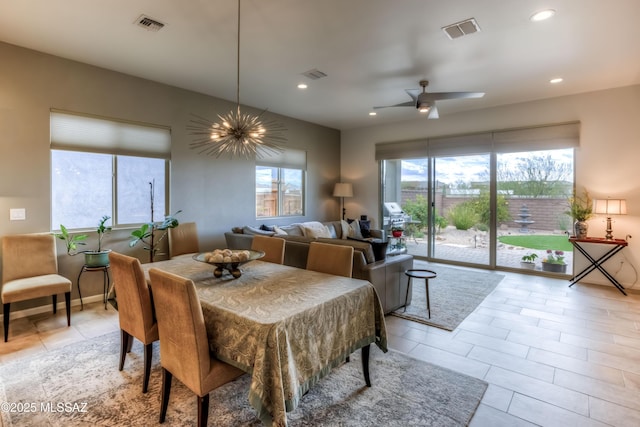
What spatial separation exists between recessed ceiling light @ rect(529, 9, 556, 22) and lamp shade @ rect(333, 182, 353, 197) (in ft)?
16.4

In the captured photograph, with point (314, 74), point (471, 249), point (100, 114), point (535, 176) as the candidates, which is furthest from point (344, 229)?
point (100, 114)

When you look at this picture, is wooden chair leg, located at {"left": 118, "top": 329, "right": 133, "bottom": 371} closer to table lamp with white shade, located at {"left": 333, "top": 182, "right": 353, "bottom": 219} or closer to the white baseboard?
the white baseboard

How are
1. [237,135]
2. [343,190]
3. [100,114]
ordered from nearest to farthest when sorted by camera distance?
[237,135] < [100,114] < [343,190]

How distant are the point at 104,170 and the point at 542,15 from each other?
5378 mm

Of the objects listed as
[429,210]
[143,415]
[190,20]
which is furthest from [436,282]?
[190,20]

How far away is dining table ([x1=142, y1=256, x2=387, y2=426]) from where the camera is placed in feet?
5.28

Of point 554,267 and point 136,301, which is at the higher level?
point 136,301

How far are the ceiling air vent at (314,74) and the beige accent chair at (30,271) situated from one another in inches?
149

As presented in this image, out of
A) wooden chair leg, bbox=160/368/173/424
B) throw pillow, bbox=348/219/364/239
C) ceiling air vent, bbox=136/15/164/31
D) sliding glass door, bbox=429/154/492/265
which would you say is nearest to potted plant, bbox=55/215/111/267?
ceiling air vent, bbox=136/15/164/31

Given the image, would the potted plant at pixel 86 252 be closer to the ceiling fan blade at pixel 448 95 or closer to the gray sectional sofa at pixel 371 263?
the gray sectional sofa at pixel 371 263

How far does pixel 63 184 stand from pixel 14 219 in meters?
0.64

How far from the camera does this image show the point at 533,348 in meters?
3.01

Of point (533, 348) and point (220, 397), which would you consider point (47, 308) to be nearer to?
point (220, 397)

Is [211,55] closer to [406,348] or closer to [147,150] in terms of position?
[147,150]
